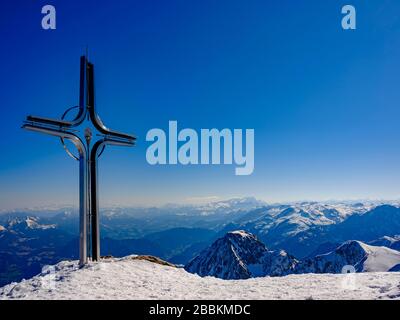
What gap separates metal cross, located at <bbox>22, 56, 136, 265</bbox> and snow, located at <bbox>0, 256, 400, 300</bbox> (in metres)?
1.45

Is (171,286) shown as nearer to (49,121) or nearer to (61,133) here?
(61,133)

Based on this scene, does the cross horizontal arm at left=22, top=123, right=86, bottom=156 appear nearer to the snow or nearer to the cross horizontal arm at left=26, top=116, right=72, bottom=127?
the cross horizontal arm at left=26, top=116, right=72, bottom=127

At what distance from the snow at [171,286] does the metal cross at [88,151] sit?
1448mm

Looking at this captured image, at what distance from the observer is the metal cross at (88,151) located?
18.4m

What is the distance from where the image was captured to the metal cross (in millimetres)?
18375

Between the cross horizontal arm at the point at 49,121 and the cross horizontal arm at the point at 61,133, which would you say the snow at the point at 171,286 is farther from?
the cross horizontal arm at the point at 49,121

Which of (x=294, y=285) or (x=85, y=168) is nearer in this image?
(x=294, y=285)

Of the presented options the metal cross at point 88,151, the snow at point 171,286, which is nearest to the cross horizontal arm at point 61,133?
the metal cross at point 88,151

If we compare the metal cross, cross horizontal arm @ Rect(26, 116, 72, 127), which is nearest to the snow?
the metal cross

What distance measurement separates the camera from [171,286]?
16281 millimetres
